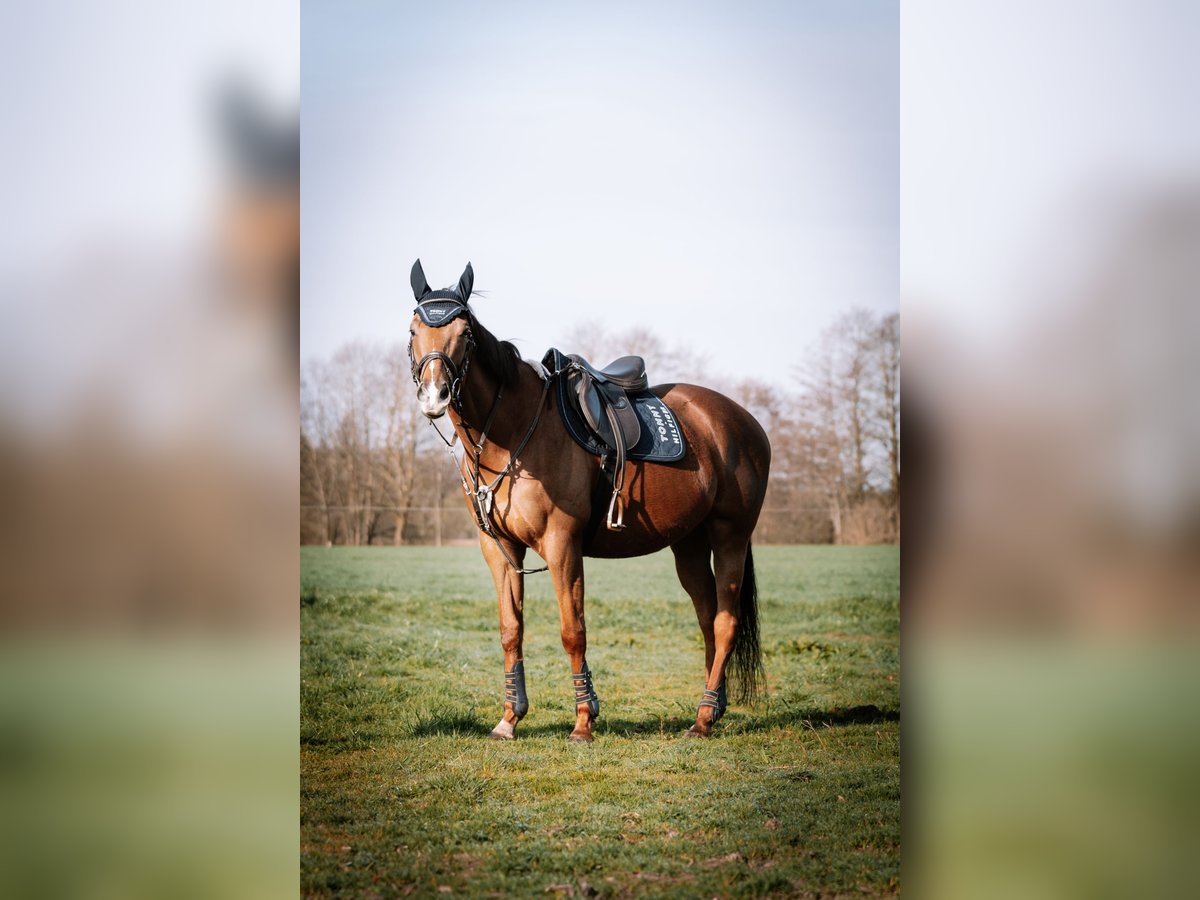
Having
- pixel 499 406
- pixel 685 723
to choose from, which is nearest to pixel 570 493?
pixel 499 406

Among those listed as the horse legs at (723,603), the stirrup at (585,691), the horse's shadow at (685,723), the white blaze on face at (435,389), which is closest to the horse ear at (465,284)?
the white blaze on face at (435,389)

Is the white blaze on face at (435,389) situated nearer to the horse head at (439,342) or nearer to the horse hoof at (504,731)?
the horse head at (439,342)

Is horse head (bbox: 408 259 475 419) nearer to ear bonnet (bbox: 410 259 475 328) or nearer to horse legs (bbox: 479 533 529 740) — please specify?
ear bonnet (bbox: 410 259 475 328)

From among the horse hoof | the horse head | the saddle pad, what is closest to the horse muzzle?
the horse head

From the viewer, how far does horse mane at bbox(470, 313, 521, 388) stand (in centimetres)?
453

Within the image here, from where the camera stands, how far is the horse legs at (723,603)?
5.44m

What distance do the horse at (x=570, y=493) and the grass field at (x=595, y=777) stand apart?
1.17 ft
